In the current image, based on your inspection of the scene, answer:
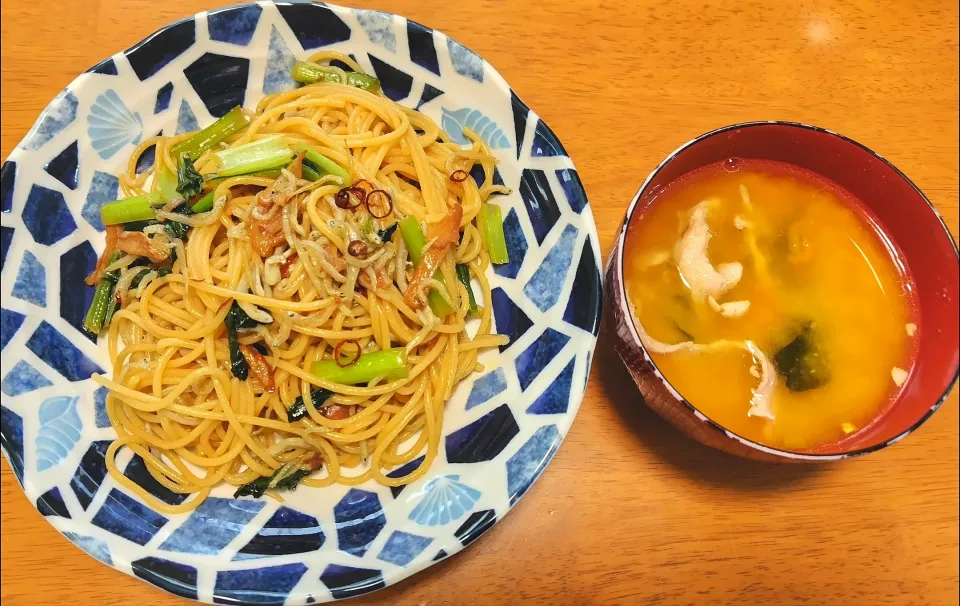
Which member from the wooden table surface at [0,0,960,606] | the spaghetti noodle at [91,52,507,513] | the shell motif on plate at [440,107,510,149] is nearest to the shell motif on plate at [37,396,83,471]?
the spaghetti noodle at [91,52,507,513]

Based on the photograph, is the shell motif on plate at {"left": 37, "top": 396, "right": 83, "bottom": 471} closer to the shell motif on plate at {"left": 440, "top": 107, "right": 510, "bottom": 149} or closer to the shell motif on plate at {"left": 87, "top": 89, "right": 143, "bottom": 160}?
the shell motif on plate at {"left": 87, "top": 89, "right": 143, "bottom": 160}

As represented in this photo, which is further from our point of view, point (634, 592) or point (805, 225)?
point (634, 592)

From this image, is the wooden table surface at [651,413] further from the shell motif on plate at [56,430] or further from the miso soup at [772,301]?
the miso soup at [772,301]

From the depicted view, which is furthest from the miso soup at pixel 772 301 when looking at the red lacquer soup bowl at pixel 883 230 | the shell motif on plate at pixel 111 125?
the shell motif on plate at pixel 111 125

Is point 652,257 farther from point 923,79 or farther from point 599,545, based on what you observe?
point 923,79

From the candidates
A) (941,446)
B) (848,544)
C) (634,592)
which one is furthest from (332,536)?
(941,446)

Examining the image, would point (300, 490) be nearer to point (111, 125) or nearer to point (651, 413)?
point (651, 413)
